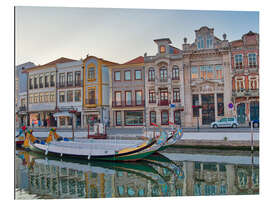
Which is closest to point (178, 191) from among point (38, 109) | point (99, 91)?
point (99, 91)

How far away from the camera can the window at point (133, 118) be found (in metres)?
→ 19.7

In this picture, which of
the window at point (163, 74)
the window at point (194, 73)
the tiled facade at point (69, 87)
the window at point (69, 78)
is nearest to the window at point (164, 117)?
the window at point (163, 74)

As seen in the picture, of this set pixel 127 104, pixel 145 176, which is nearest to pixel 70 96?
pixel 127 104

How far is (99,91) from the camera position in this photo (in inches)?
842

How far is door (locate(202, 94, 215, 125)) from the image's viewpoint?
18031 millimetres

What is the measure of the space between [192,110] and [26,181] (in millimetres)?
12379

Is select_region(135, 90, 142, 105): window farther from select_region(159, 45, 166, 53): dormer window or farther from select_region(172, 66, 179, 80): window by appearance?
select_region(159, 45, 166, 53): dormer window

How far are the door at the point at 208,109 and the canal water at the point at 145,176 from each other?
6228 mm

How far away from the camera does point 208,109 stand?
719 inches

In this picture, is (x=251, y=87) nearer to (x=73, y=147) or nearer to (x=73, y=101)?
(x=73, y=147)

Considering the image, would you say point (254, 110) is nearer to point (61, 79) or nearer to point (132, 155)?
point (132, 155)

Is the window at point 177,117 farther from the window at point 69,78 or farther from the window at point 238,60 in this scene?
the window at point 69,78

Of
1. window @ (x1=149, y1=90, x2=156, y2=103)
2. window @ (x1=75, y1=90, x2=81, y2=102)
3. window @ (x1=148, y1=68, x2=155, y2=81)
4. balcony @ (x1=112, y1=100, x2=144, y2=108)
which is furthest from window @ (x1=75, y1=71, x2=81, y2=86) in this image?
window @ (x1=149, y1=90, x2=156, y2=103)

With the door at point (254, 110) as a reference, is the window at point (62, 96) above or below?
above
